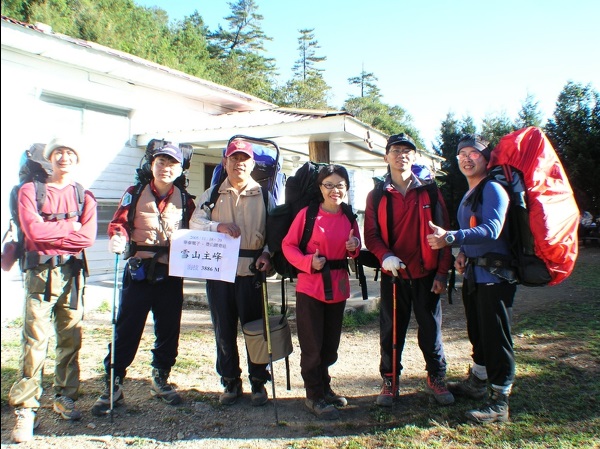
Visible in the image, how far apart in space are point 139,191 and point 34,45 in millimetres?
5707

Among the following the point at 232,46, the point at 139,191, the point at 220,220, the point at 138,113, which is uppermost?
the point at 232,46

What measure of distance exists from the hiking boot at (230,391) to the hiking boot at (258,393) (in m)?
0.14

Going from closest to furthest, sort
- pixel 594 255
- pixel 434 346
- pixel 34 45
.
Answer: pixel 434 346 < pixel 34 45 < pixel 594 255

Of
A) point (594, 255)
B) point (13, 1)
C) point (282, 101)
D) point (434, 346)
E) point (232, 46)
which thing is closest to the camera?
point (434, 346)

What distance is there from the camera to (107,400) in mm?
3479

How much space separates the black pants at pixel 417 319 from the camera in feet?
11.6

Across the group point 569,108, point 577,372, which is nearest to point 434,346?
point 577,372

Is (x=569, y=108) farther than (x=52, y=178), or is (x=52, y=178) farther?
(x=569, y=108)

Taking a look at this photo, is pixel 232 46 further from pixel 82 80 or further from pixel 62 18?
pixel 82 80

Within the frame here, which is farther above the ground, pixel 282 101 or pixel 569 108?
pixel 282 101

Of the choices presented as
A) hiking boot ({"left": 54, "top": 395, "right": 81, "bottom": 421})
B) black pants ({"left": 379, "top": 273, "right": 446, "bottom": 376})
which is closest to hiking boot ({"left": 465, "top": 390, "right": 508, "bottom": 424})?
black pants ({"left": 379, "top": 273, "right": 446, "bottom": 376})

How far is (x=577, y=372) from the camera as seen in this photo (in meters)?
4.28

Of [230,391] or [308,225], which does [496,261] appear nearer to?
[308,225]

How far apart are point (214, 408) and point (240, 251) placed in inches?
49.4
